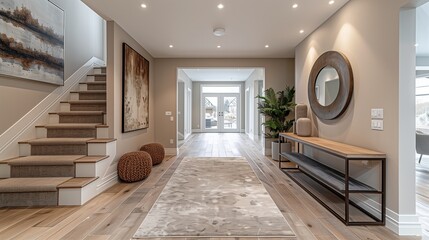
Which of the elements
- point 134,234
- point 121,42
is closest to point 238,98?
point 121,42

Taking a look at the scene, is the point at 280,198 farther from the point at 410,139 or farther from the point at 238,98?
the point at 238,98

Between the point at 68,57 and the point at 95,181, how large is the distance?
105 inches

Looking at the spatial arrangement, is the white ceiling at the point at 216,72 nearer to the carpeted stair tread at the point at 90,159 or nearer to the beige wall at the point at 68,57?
the beige wall at the point at 68,57

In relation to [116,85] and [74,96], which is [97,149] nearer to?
[116,85]

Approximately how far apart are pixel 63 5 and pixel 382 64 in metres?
5.18

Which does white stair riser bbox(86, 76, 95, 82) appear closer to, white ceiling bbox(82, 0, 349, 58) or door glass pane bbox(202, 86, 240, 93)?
white ceiling bbox(82, 0, 349, 58)

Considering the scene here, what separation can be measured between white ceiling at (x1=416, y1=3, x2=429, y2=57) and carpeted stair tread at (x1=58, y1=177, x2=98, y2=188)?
5.22 m

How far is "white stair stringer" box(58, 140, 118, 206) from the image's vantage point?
2549 mm

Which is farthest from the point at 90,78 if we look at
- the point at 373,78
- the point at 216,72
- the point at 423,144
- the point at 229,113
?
the point at 229,113

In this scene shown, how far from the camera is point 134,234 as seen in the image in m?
1.91

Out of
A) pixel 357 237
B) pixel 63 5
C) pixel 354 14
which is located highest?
pixel 63 5

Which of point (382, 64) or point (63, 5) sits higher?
point (63, 5)

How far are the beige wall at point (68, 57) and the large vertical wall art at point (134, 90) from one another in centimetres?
124

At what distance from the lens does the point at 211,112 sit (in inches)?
477
